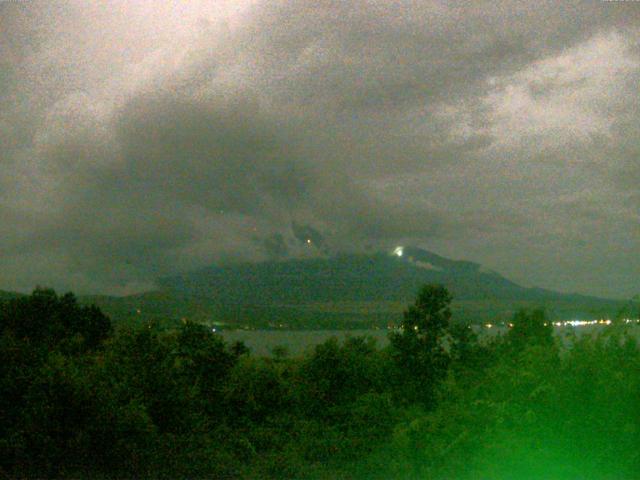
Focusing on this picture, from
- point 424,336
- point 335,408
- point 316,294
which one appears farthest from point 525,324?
point 316,294

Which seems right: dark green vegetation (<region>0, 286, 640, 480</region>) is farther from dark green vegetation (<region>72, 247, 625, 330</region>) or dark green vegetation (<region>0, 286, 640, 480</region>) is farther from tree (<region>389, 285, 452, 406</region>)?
dark green vegetation (<region>72, 247, 625, 330</region>)

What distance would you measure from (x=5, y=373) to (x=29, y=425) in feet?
6.30

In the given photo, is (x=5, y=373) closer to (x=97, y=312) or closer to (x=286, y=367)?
(x=286, y=367)

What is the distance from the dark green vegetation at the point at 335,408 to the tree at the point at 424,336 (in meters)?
0.03

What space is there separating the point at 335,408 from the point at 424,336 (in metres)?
3.23

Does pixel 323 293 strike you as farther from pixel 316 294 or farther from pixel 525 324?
pixel 525 324

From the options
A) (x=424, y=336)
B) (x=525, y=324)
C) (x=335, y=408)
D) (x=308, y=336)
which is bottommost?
(x=335, y=408)

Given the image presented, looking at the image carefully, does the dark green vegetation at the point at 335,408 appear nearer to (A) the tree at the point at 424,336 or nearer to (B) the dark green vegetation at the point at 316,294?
(A) the tree at the point at 424,336

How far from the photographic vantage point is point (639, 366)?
287 inches

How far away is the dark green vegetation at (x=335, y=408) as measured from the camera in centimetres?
703

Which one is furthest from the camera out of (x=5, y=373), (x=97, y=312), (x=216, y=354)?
(x=97, y=312)

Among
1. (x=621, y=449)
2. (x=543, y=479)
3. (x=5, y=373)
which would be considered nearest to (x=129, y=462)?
(x=5, y=373)

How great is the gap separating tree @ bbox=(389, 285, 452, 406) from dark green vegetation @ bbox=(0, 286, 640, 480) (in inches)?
1.2

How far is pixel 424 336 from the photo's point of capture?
16.5 meters
